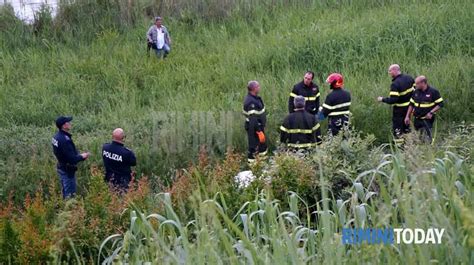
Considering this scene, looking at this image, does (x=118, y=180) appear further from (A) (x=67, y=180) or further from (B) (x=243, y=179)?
(B) (x=243, y=179)

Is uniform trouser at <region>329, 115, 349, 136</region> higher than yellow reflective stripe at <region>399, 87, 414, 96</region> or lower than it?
lower

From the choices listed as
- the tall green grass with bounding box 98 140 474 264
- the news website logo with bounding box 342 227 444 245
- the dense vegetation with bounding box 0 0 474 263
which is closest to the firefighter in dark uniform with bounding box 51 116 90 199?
the dense vegetation with bounding box 0 0 474 263

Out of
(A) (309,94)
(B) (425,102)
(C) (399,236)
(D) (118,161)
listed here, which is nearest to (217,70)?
(A) (309,94)

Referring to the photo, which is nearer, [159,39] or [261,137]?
[261,137]

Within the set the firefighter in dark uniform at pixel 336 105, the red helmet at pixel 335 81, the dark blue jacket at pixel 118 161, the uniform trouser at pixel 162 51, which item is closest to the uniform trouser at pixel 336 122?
the firefighter in dark uniform at pixel 336 105

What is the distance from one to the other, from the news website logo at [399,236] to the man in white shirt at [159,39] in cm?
1268

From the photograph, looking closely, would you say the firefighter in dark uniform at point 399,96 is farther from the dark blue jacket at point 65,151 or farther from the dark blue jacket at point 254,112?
the dark blue jacket at point 65,151

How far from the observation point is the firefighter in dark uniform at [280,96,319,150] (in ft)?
33.7

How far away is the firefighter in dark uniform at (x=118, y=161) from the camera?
10195 mm

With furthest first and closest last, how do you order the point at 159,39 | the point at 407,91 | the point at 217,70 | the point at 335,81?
1. the point at 159,39
2. the point at 217,70
3. the point at 407,91
4. the point at 335,81

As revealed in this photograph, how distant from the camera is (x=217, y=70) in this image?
614 inches

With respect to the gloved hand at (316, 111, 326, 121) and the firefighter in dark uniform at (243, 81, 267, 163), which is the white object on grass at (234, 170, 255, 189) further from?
the gloved hand at (316, 111, 326, 121)

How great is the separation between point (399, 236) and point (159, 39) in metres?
13.0

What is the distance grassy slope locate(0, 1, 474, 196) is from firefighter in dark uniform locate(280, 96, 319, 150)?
201 cm
